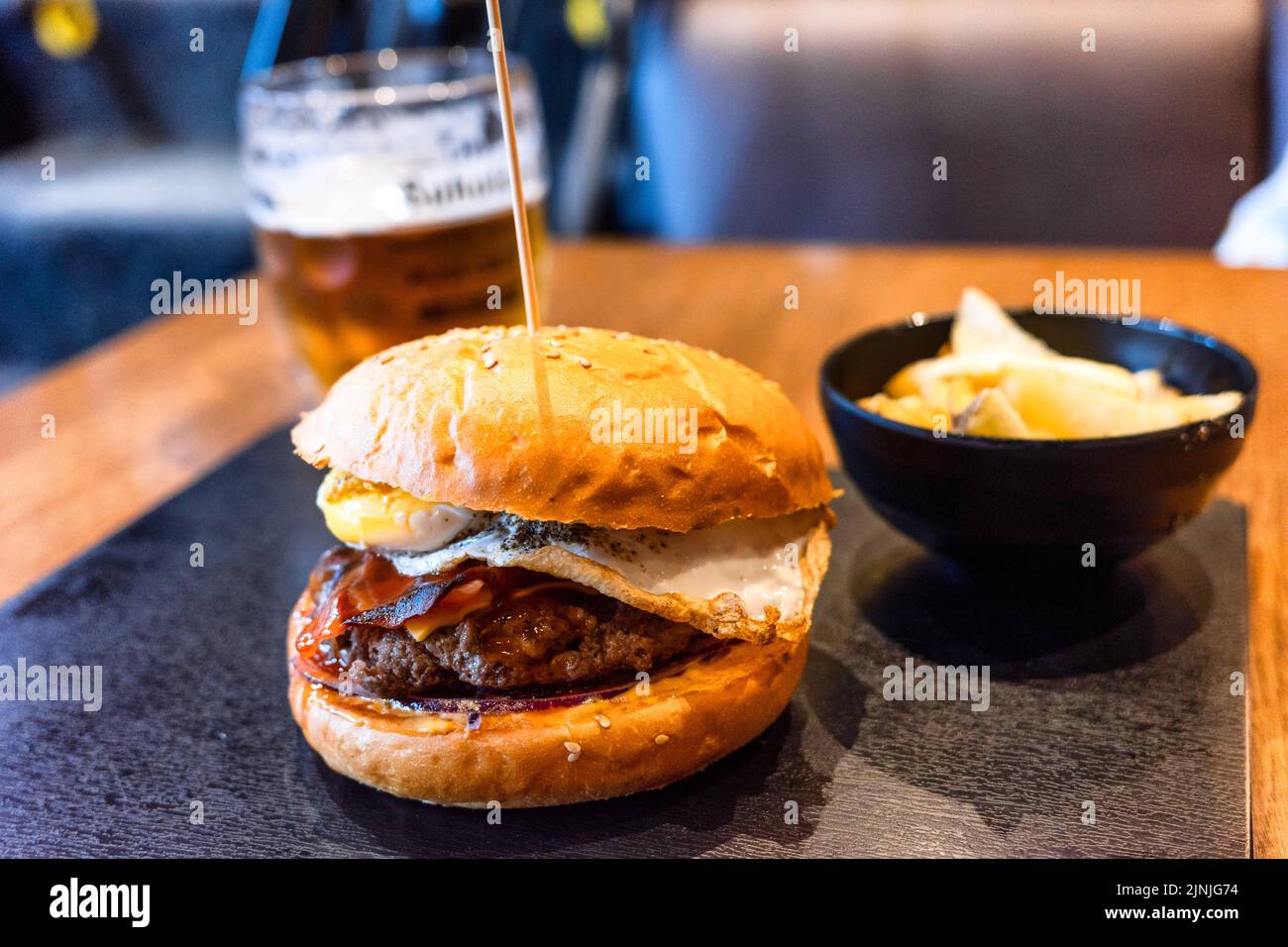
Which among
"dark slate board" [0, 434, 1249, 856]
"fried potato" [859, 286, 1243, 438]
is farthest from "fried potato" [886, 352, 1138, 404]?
"dark slate board" [0, 434, 1249, 856]

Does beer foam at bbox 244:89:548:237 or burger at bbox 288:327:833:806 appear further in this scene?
beer foam at bbox 244:89:548:237

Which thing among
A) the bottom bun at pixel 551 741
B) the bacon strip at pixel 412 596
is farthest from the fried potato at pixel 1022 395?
the bacon strip at pixel 412 596

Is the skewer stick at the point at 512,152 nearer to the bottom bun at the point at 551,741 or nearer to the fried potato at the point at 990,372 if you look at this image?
the bottom bun at the point at 551,741

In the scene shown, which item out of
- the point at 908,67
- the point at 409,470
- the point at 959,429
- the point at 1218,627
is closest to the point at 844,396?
the point at 959,429

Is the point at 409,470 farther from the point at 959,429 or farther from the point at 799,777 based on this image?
the point at 959,429

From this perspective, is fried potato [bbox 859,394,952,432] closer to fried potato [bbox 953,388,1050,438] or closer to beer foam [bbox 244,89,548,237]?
fried potato [bbox 953,388,1050,438]

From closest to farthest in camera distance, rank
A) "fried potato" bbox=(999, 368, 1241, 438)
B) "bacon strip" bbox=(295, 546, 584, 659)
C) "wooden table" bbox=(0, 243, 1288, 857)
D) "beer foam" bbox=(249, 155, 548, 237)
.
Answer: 1. "bacon strip" bbox=(295, 546, 584, 659)
2. "fried potato" bbox=(999, 368, 1241, 438)
3. "wooden table" bbox=(0, 243, 1288, 857)
4. "beer foam" bbox=(249, 155, 548, 237)

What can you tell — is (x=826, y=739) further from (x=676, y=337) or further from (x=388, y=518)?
(x=676, y=337)
